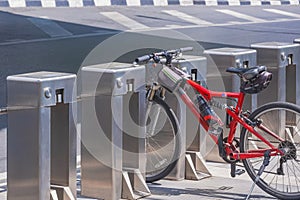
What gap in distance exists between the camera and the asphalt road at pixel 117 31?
1512 cm

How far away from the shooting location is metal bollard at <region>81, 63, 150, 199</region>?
6.36m

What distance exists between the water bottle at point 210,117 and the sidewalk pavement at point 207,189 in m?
0.45

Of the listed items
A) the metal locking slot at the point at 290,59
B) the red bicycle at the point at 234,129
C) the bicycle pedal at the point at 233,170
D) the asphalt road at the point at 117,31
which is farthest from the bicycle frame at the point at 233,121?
the asphalt road at the point at 117,31

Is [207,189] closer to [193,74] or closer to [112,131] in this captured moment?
[193,74]

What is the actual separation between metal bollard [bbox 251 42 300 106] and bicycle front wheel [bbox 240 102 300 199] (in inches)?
32.0

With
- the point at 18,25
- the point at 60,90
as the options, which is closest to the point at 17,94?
the point at 60,90

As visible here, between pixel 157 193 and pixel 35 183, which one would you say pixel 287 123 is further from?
pixel 35 183

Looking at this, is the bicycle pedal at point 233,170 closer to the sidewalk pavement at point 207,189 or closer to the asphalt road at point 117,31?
the sidewalk pavement at point 207,189

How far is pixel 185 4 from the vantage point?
91.4 ft

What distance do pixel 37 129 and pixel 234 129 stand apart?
1.59 metres

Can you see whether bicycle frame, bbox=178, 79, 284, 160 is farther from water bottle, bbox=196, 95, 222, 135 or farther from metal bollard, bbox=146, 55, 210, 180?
metal bollard, bbox=146, 55, 210, 180

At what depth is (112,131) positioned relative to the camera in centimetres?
639

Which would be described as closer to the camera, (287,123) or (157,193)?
(157,193)

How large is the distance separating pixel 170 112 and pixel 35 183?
1.39 m
